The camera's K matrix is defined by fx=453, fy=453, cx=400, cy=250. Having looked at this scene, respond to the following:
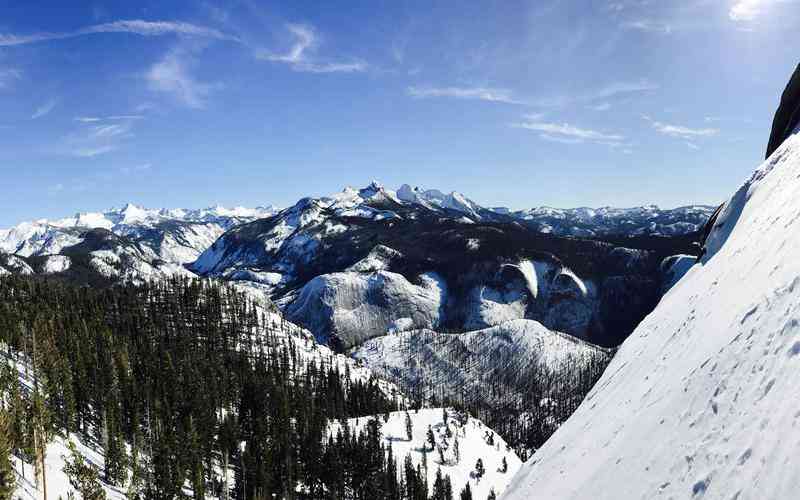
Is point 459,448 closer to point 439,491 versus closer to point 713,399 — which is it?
point 439,491

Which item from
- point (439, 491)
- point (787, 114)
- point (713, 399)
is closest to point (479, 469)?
point (439, 491)

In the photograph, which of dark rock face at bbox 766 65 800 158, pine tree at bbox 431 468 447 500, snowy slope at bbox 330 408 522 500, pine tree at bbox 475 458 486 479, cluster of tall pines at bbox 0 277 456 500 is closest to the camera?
dark rock face at bbox 766 65 800 158

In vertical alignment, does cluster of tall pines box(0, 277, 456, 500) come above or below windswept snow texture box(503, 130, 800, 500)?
below

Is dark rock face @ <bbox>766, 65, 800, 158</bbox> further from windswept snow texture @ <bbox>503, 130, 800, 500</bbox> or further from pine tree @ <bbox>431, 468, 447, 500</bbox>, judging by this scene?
pine tree @ <bbox>431, 468, 447, 500</bbox>

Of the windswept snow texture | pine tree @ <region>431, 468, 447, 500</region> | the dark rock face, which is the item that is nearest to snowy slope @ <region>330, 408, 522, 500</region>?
pine tree @ <region>431, 468, 447, 500</region>

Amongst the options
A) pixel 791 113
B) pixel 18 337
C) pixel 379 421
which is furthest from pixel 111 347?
pixel 791 113
